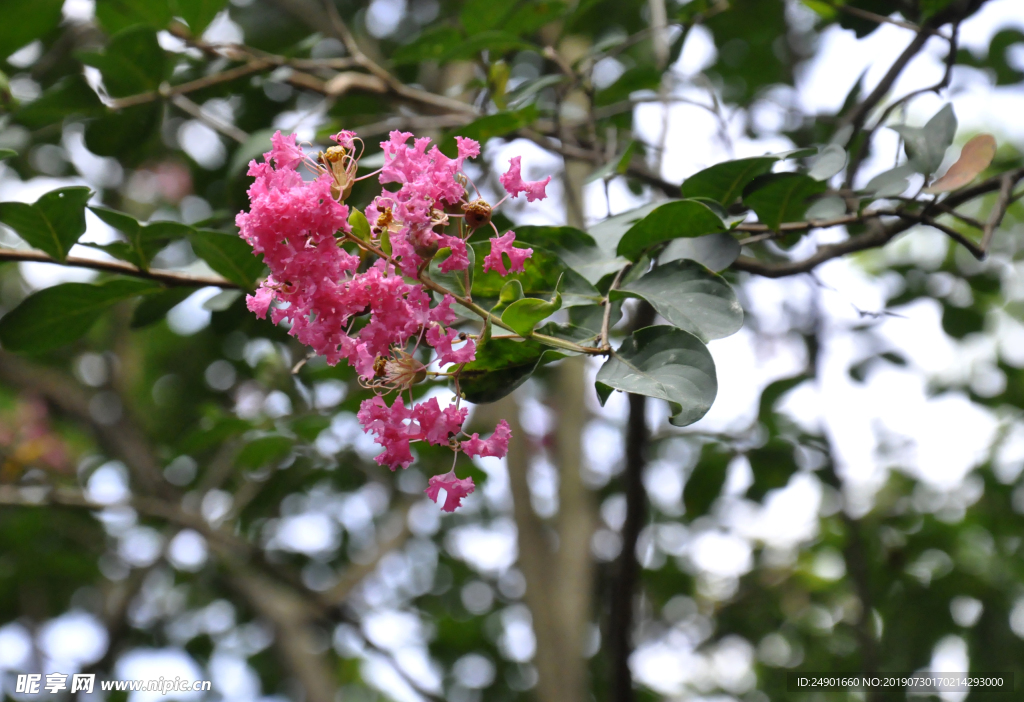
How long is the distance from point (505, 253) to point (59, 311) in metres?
0.66

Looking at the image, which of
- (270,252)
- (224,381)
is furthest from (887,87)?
(224,381)

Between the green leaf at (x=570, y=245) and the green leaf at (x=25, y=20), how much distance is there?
976mm

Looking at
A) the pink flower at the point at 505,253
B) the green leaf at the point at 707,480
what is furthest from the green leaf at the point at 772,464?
the pink flower at the point at 505,253

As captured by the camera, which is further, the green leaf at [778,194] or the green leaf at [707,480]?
the green leaf at [707,480]

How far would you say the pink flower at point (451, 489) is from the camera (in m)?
0.76

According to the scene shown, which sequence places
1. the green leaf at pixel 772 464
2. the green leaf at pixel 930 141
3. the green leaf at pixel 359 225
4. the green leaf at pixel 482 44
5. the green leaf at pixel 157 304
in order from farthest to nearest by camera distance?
the green leaf at pixel 772 464 → the green leaf at pixel 482 44 → the green leaf at pixel 157 304 → the green leaf at pixel 930 141 → the green leaf at pixel 359 225

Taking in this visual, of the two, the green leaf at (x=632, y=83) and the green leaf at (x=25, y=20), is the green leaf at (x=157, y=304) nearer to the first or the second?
the green leaf at (x=25, y=20)

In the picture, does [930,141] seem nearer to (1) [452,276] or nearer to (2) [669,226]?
(2) [669,226]

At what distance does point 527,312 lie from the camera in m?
0.63

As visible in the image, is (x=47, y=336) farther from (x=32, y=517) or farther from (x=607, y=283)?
(x=32, y=517)

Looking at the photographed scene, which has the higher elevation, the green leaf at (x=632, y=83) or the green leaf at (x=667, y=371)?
the green leaf at (x=632, y=83)

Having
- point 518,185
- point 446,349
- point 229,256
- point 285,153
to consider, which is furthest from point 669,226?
point 229,256

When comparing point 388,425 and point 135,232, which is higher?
point 135,232

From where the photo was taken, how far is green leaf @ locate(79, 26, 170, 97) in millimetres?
1186
